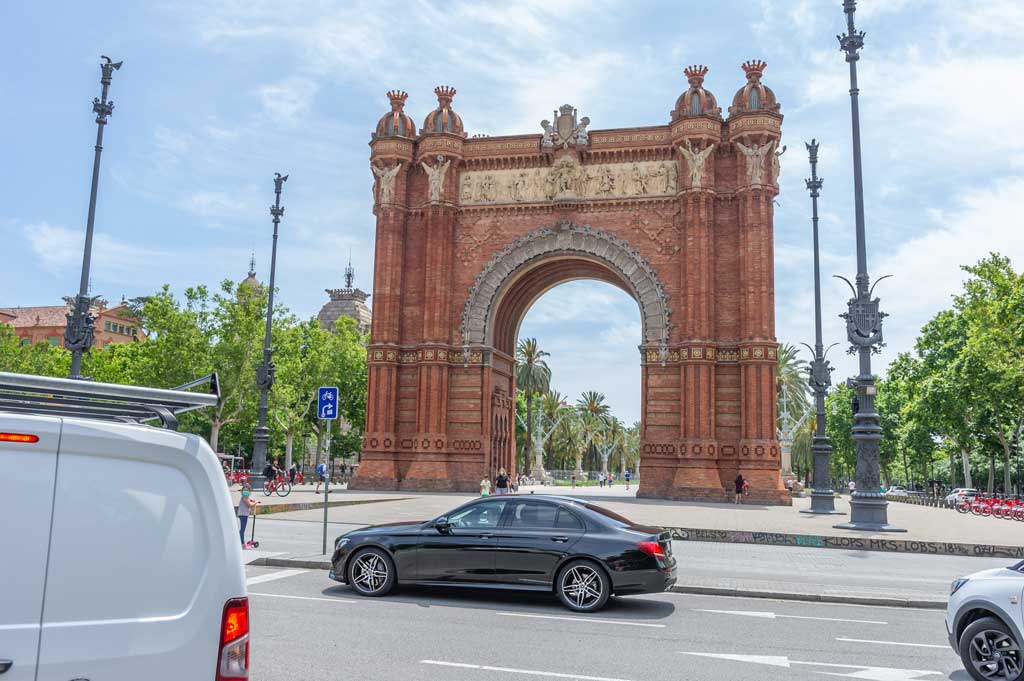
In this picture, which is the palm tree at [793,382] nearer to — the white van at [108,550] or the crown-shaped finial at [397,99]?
the crown-shaped finial at [397,99]

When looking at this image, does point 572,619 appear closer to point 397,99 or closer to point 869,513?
point 869,513

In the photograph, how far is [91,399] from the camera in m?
3.87

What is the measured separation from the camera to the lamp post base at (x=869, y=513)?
21.2 meters

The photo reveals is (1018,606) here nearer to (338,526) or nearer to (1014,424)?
(338,526)

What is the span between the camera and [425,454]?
40.3 meters

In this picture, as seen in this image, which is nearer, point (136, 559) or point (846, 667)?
point (136, 559)

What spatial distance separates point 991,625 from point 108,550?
7034mm

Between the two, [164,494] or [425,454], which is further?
[425,454]

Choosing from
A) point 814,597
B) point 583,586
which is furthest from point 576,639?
point 814,597

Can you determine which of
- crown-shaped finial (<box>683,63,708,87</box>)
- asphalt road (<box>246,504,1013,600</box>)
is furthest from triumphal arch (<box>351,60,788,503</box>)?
asphalt road (<box>246,504,1013,600</box>)

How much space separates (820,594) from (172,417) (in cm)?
A: 1024

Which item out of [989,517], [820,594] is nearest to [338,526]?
[820,594]

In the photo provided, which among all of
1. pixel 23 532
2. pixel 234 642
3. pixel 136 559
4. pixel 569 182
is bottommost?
pixel 234 642

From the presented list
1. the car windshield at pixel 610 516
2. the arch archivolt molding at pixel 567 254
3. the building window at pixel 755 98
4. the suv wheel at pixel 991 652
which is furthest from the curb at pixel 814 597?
the building window at pixel 755 98
